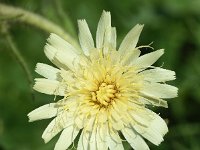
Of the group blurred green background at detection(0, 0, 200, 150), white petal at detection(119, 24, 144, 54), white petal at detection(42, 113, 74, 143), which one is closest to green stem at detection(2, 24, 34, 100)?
white petal at detection(42, 113, 74, 143)

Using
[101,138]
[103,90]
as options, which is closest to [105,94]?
[103,90]

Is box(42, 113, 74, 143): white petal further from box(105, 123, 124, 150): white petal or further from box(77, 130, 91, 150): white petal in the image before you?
box(105, 123, 124, 150): white petal

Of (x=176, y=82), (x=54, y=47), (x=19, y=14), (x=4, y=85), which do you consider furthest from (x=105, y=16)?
(x=4, y=85)

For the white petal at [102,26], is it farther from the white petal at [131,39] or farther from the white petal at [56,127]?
the white petal at [56,127]

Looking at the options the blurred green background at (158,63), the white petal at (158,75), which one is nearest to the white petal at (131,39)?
the white petal at (158,75)

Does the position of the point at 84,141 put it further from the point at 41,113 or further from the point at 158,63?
the point at 158,63

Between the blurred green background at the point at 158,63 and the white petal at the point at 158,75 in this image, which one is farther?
the blurred green background at the point at 158,63
